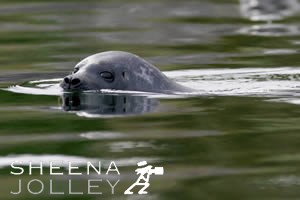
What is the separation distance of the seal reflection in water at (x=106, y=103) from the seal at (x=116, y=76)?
0.41 feet

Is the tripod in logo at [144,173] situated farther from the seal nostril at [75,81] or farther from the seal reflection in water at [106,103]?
the seal nostril at [75,81]

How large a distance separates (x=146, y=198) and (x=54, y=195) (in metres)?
0.50

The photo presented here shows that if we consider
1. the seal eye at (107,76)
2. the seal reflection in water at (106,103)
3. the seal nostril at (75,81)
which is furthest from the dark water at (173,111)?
the seal eye at (107,76)

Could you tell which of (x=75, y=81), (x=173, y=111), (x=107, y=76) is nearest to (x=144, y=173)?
(x=173, y=111)

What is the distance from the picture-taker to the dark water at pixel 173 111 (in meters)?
6.89

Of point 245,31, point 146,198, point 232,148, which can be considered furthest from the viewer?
point 245,31

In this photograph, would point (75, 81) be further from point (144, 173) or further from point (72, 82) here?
point (144, 173)

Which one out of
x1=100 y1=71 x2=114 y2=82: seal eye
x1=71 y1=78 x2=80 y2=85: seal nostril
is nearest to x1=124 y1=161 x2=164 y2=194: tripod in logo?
x1=71 y1=78 x2=80 y2=85: seal nostril

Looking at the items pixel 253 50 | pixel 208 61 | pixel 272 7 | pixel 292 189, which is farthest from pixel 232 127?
pixel 272 7

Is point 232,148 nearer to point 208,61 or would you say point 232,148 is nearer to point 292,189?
point 292,189

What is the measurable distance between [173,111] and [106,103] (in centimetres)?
61

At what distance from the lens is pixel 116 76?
10.3 meters

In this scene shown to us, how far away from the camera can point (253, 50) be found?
14047 millimetres

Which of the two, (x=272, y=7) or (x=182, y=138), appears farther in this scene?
(x=272, y=7)
